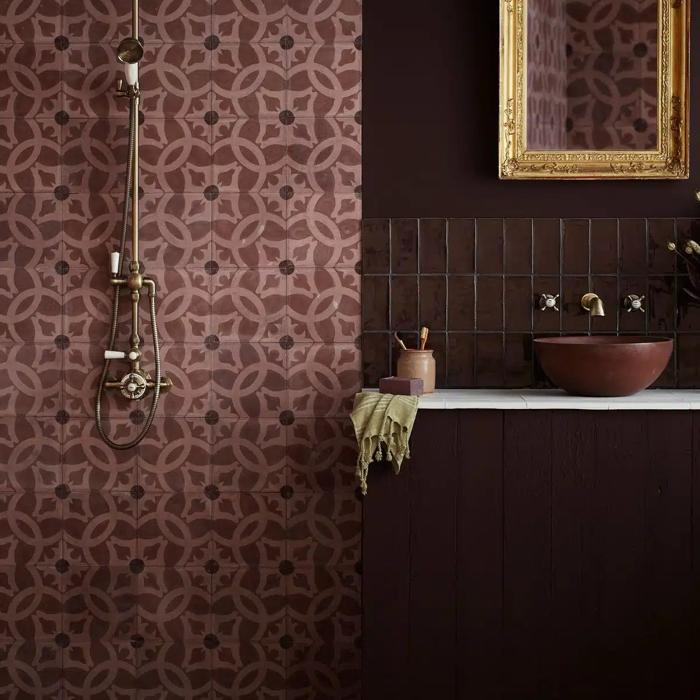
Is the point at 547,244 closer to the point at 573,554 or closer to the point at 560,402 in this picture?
the point at 560,402

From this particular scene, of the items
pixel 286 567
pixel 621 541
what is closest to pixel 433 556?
pixel 621 541

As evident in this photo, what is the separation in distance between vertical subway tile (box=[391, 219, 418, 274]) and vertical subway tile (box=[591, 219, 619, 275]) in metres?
0.56

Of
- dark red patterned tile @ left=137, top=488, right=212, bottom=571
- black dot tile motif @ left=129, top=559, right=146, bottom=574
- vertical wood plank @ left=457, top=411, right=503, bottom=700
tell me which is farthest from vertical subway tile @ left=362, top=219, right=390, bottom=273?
black dot tile motif @ left=129, top=559, right=146, bottom=574

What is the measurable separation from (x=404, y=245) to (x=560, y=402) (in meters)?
0.73

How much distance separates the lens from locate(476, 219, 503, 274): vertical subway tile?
8.94ft

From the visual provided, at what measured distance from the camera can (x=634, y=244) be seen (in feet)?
8.93

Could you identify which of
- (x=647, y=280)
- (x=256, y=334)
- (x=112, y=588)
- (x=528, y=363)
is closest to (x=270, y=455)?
(x=256, y=334)

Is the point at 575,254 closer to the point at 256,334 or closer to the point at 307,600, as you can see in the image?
the point at 256,334

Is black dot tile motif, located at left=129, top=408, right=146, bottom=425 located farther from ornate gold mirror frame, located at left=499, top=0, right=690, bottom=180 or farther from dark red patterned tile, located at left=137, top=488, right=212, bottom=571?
ornate gold mirror frame, located at left=499, top=0, right=690, bottom=180

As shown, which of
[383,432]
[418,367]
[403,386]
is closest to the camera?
[383,432]

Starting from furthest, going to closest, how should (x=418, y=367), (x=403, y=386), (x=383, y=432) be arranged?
(x=418, y=367), (x=403, y=386), (x=383, y=432)

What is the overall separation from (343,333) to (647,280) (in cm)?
97

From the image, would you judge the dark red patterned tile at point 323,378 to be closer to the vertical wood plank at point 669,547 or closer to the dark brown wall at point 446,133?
the dark brown wall at point 446,133

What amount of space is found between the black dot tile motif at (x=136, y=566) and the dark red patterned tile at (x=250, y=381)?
0.53 m
